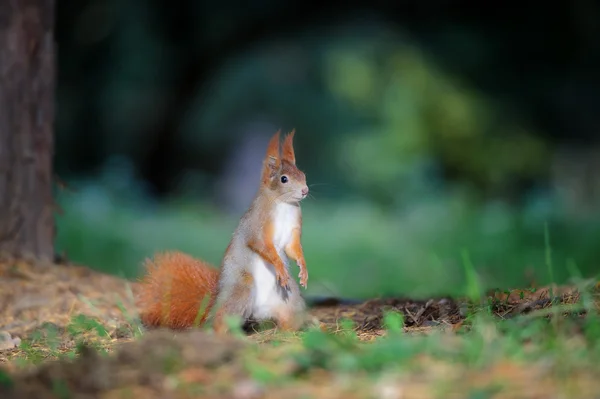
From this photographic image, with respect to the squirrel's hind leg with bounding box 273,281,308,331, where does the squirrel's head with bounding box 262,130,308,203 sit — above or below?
above

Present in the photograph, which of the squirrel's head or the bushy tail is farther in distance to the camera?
the bushy tail

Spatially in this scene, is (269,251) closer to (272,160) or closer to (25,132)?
(272,160)

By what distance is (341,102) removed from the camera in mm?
14367

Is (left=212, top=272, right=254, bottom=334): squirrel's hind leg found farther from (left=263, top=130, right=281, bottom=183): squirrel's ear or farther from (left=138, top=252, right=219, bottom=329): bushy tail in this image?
(left=263, top=130, right=281, bottom=183): squirrel's ear

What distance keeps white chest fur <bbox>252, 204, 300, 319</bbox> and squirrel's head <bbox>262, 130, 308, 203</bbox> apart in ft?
0.22

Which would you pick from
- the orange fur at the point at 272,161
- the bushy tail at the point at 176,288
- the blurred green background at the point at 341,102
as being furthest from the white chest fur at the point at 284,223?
the blurred green background at the point at 341,102

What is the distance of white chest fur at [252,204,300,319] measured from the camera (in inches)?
157

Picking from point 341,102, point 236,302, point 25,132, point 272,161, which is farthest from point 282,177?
point 341,102

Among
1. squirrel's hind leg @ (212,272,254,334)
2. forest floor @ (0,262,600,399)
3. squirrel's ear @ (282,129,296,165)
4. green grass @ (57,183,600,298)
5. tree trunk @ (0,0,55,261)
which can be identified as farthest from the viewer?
green grass @ (57,183,600,298)

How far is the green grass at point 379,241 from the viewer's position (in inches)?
296

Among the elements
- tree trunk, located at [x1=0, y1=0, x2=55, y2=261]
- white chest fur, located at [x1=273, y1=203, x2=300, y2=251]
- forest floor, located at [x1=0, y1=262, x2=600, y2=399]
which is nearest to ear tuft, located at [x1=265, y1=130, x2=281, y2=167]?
white chest fur, located at [x1=273, y1=203, x2=300, y2=251]

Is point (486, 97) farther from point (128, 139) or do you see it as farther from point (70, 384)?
point (70, 384)

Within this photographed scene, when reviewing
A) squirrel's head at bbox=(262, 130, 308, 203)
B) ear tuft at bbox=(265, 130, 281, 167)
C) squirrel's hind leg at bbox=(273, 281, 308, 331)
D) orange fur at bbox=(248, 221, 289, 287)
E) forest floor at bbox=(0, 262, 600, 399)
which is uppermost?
ear tuft at bbox=(265, 130, 281, 167)

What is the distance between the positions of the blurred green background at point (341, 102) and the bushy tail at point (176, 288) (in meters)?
6.46
